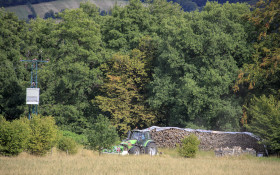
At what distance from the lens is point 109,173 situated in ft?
44.1

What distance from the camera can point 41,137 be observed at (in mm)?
19844

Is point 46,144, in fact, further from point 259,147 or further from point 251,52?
point 251,52

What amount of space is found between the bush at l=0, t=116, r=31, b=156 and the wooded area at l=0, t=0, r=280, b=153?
579 inches

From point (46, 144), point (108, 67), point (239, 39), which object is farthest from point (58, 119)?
point (239, 39)

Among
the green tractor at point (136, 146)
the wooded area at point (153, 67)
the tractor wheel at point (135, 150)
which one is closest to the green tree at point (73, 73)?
the wooded area at point (153, 67)

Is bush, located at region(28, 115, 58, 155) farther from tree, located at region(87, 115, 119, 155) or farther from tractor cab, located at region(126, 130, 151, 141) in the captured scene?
tractor cab, located at region(126, 130, 151, 141)

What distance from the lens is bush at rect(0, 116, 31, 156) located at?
18.5m

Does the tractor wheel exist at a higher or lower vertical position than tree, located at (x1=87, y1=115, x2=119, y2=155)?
lower

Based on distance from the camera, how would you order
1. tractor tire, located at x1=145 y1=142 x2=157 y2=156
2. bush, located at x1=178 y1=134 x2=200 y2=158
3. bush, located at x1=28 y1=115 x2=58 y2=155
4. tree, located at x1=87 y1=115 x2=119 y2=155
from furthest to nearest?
tractor tire, located at x1=145 y1=142 x2=157 y2=156 → bush, located at x1=178 y1=134 x2=200 y2=158 → tree, located at x1=87 y1=115 x2=119 y2=155 → bush, located at x1=28 y1=115 x2=58 y2=155

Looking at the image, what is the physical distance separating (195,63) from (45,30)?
19.5 metres

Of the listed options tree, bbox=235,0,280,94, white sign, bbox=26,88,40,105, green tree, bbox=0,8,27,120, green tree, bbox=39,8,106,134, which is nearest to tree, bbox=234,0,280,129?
tree, bbox=235,0,280,94

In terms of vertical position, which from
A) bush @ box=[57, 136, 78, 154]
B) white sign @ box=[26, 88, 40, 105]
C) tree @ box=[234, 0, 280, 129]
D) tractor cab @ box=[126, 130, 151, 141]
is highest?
tree @ box=[234, 0, 280, 129]

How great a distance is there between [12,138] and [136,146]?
27.2 feet

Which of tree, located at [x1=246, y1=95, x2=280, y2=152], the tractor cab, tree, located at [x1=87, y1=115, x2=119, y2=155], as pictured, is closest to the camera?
tree, located at [x1=87, y1=115, x2=119, y2=155]
